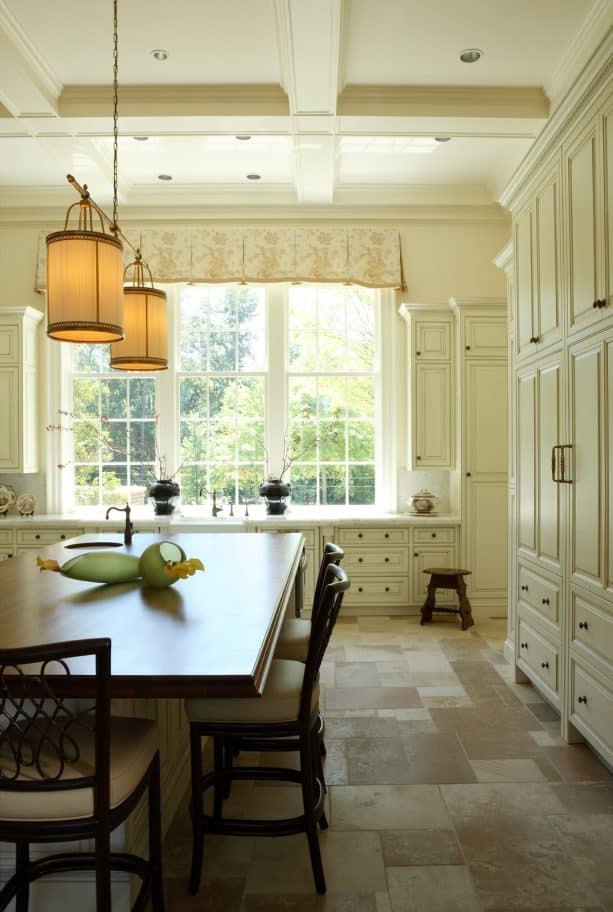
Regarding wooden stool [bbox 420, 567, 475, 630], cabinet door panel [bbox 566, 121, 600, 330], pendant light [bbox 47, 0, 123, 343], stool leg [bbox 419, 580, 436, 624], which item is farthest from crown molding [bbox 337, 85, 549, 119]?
stool leg [bbox 419, 580, 436, 624]

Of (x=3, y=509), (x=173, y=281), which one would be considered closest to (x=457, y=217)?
(x=173, y=281)

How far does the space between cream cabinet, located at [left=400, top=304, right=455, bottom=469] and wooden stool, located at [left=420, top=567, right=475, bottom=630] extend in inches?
35.4

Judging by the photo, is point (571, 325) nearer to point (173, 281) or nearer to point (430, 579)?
point (430, 579)

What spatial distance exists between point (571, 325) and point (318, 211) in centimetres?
331

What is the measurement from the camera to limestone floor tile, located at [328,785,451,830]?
2371 mm

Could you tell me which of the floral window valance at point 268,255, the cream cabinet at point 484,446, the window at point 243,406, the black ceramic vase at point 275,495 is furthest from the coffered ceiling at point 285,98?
the black ceramic vase at point 275,495

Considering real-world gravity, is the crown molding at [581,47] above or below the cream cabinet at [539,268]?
above

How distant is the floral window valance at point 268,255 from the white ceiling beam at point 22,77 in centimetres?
163

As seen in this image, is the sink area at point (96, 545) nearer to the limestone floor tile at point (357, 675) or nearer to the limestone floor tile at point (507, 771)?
the limestone floor tile at point (357, 675)

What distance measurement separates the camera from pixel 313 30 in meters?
3.39

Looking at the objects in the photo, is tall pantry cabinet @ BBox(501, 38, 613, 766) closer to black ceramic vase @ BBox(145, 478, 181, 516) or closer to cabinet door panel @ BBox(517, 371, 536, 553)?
cabinet door panel @ BBox(517, 371, 536, 553)

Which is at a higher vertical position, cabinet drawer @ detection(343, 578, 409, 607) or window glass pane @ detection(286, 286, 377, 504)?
window glass pane @ detection(286, 286, 377, 504)

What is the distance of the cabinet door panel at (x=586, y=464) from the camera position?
271 cm

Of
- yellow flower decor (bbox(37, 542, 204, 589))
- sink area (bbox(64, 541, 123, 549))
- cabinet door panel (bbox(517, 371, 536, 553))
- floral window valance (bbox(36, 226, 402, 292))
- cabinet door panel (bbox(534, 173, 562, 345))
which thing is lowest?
sink area (bbox(64, 541, 123, 549))
